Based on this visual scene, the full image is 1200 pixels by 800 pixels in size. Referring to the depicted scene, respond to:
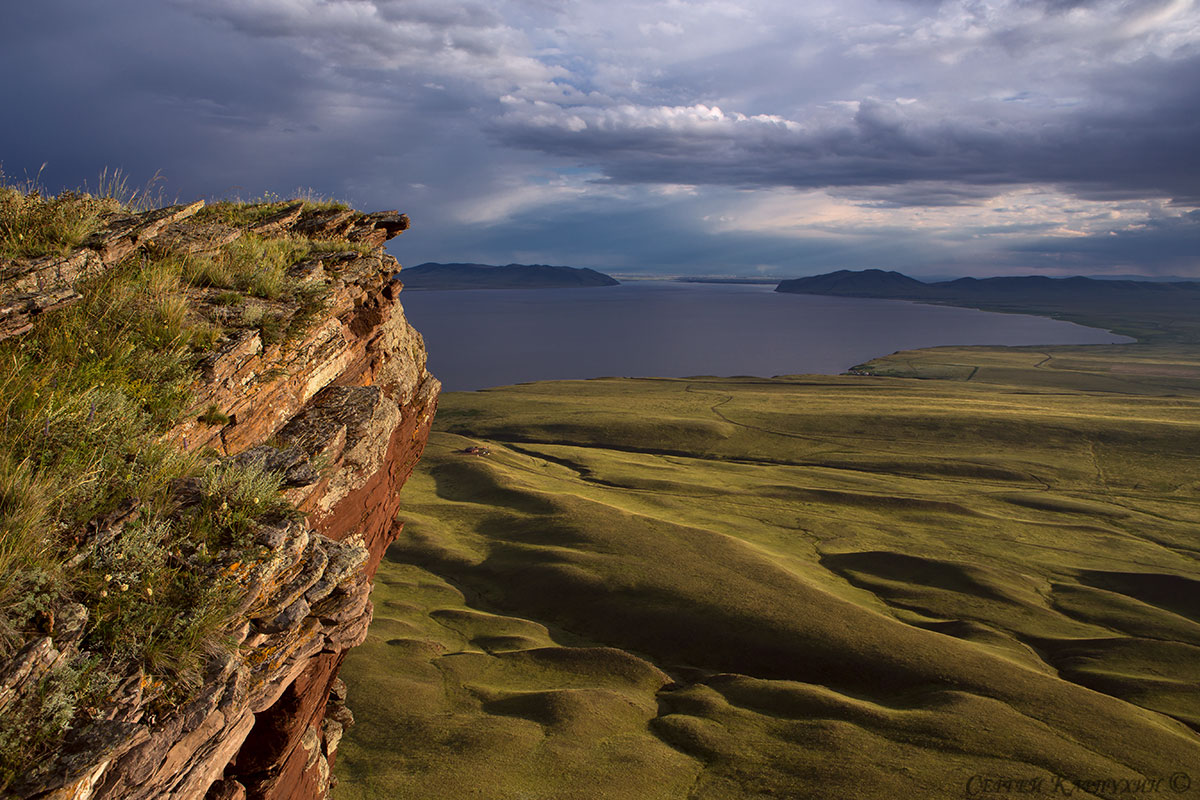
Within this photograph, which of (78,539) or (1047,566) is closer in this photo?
(78,539)

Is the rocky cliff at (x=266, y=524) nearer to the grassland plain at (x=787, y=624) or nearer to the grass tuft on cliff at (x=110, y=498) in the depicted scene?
the grass tuft on cliff at (x=110, y=498)

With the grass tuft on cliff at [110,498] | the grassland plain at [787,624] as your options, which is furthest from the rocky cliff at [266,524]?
the grassland plain at [787,624]

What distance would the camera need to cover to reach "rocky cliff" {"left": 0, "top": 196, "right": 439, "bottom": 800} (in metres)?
5.14

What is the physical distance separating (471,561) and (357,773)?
53.8 feet

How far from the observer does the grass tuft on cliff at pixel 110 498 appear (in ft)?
16.7

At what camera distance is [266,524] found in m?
6.91

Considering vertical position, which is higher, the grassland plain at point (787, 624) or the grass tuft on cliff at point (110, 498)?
the grass tuft on cliff at point (110, 498)

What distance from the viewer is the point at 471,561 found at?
34.5m

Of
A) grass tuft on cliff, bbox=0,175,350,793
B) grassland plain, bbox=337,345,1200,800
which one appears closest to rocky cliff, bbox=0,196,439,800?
grass tuft on cliff, bbox=0,175,350,793

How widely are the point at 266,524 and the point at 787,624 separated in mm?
23852

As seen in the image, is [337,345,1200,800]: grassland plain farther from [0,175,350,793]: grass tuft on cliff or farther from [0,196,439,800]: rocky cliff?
[0,175,350,793]: grass tuft on cliff

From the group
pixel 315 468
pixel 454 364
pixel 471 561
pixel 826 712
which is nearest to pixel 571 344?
pixel 454 364

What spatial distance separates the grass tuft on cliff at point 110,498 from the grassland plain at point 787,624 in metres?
13.6

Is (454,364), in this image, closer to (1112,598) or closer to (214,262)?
(1112,598)
